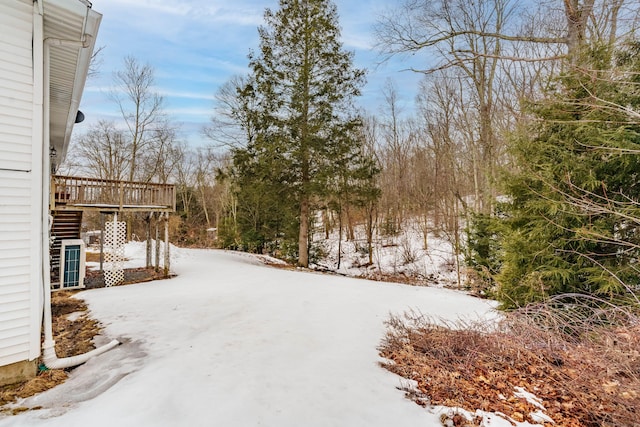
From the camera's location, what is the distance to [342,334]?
5270 millimetres

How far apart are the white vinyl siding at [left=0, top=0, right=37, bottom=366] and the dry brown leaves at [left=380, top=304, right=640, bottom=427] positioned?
429 cm

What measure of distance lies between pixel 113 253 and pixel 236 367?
738 centimetres

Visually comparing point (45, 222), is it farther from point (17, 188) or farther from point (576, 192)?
point (576, 192)

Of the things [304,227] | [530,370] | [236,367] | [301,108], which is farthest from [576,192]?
[304,227]

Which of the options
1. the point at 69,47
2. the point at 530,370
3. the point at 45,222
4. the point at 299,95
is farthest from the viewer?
the point at 299,95

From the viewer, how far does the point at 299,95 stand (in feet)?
41.4

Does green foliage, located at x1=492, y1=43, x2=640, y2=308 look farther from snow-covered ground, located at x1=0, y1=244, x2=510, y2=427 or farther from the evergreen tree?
the evergreen tree

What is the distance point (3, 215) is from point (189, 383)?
2.66 metres

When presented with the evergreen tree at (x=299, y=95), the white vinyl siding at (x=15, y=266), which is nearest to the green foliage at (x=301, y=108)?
the evergreen tree at (x=299, y=95)

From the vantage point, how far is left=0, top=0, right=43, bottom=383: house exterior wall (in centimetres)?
328

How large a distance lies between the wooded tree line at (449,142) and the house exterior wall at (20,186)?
5948 mm

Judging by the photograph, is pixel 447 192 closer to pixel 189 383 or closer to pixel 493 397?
pixel 493 397

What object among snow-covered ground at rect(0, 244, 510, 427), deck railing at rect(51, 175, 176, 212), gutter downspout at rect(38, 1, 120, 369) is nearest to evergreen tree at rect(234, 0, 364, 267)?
deck railing at rect(51, 175, 176, 212)

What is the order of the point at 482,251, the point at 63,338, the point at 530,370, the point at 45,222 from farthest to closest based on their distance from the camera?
1. the point at 482,251
2. the point at 63,338
3. the point at 45,222
4. the point at 530,370
